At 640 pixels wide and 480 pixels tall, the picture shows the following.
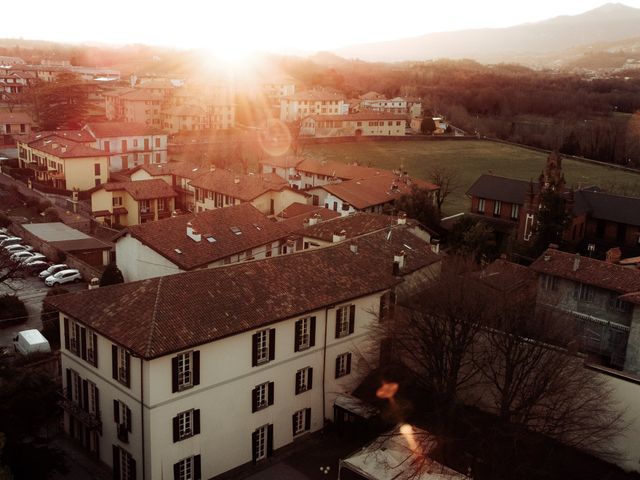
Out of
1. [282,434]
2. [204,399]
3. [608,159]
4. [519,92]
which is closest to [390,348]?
[282,434]

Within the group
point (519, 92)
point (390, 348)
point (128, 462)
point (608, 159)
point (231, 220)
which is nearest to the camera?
point (128, 462)

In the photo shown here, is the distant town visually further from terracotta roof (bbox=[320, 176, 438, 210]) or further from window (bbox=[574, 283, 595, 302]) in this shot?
terracotta roof (bbox=[320, 176, 438, 210])

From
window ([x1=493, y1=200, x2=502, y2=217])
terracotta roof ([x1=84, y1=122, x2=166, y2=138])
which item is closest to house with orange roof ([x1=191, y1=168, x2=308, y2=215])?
window ([x1=493, y1=200, x2=502, y2=217])

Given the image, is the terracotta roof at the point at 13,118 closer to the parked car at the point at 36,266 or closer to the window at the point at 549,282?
the parked car at the point at 36,266

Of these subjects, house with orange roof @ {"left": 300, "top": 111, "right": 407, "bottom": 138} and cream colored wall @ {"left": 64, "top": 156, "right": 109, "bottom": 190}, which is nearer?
cream colored wall @ {"left": 64, "top": 156, "right": 109, "bottom": 190}

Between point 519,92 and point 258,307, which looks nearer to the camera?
point 258,307

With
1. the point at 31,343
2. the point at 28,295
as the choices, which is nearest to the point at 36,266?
the point at 28,295

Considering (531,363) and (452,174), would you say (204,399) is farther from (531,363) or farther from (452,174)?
(452,174)
